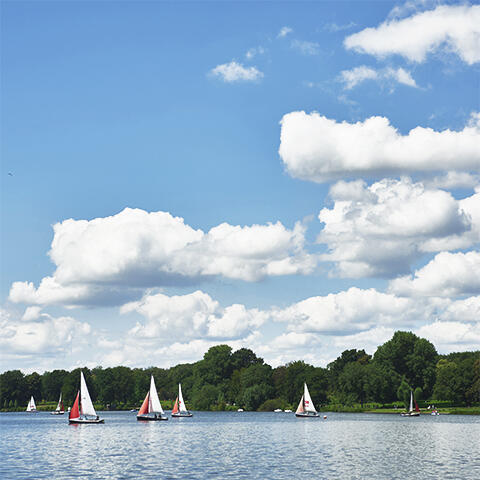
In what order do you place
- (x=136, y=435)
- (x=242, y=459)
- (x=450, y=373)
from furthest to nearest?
1. (x=450, y=373)
2. (x=136, y=435)
3. (x=242, y=459)

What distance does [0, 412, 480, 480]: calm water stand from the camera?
71.8 meters

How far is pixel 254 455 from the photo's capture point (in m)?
90.2

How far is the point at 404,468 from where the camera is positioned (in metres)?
74.3

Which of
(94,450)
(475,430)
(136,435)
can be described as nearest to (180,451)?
(94,450)

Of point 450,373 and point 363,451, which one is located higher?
point 450,373

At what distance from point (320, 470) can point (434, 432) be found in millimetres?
60150

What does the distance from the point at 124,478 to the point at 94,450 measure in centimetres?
3436

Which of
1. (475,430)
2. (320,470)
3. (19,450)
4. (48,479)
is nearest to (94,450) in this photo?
(19,450)

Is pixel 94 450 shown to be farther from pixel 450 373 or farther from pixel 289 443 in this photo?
pixel 450 373

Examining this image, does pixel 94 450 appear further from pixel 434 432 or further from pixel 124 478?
pixel 434 432

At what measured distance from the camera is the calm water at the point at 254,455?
71750 mm

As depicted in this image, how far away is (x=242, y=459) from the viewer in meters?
84.9

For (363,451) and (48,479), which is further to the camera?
(363,451)

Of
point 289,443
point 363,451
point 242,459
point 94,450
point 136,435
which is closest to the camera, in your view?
point 242,459
